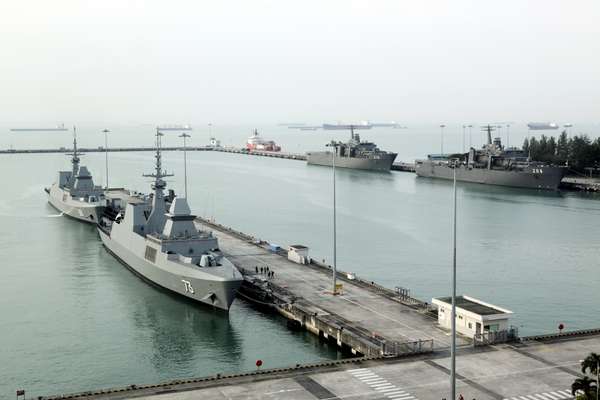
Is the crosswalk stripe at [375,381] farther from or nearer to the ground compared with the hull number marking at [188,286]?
nearer to the ground

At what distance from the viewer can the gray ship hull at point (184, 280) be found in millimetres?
42375

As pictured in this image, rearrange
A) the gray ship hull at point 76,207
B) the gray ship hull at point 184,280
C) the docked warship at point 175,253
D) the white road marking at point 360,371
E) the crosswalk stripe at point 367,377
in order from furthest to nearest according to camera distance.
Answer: the gray ship hull at point 76,207, the docked warship at point 175,253, the gray ship hull at point 184,280, the white road marking at point 360,371, the crosswalk stripe at point 367,377

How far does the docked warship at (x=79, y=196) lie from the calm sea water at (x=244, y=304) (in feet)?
6.65

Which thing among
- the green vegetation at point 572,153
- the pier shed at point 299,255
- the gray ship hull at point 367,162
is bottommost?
the pier shed at point 299,255

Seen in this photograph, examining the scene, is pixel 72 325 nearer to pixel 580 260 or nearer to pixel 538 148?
pixel 580 260

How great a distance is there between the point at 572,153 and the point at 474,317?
11768 centimetres

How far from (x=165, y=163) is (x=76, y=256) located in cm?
12609

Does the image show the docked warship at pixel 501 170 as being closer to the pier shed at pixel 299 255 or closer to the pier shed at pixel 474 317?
the pier shed at pixel 299 255

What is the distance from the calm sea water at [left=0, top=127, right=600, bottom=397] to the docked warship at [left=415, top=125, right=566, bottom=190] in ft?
18.6

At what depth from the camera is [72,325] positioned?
41562 millimetres

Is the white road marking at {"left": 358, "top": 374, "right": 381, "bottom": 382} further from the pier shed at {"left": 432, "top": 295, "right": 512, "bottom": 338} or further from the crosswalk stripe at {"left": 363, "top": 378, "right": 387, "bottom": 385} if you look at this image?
the pier shed at {"left": 432, "top": 295, "right": 512, "bottom": 338}

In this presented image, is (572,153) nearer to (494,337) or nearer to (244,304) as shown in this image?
(244,304)

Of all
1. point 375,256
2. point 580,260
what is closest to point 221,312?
point 375,256

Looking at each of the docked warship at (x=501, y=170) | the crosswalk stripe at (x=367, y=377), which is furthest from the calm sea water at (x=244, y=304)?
the crosswalk stripe at (x=367, y=377)
